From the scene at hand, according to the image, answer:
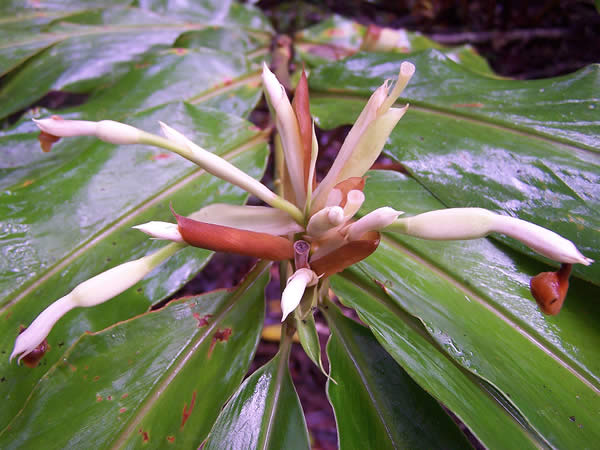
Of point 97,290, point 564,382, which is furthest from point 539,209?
point 97,290

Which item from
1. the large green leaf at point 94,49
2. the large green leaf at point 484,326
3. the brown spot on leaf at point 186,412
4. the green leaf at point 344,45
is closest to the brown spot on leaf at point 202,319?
the brown spot on leaf at point 186,412

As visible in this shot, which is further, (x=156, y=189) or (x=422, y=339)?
(x=156, y=189)

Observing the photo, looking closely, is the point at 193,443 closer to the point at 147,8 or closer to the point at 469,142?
the point at 469,142

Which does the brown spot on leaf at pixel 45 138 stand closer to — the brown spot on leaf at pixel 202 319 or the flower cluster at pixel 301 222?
the flower cluster at pixel 301 222

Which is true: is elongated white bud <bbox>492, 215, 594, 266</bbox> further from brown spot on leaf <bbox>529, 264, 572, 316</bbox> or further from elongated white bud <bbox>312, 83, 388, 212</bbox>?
elongated white bud <bbox>312, 83, 388, 212</bbox>

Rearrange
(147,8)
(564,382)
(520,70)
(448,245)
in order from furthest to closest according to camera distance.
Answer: (520,70), (147,8), (448,245), (564,382)
